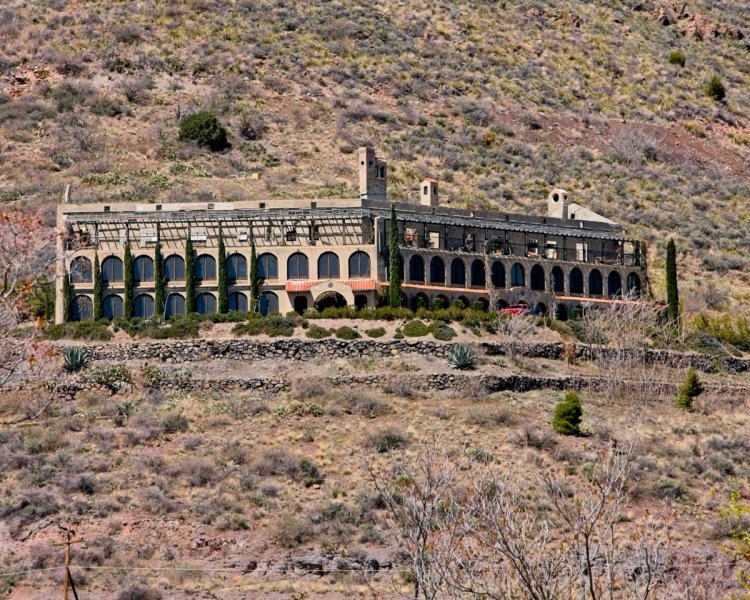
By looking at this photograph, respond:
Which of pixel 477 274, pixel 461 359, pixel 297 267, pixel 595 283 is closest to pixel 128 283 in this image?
pixel 297 267

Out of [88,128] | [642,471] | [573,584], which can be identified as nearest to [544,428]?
[642,471]

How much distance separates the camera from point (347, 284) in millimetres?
78625

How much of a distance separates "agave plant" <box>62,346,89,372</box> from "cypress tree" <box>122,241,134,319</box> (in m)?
7.98

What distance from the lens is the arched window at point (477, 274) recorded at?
84438mm

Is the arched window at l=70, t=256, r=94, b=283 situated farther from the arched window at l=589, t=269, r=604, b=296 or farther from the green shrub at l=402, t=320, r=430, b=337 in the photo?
the arched window at l=589, t=269, r=604, b=296

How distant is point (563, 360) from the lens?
244 feet

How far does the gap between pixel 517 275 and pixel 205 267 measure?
1884cm

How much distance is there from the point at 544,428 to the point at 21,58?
76.3 meters

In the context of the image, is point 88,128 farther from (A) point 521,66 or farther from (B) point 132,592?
(B) point 132,592

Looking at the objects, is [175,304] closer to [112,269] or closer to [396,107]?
[112,269]

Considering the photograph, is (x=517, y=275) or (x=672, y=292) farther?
(x=517, y=275)

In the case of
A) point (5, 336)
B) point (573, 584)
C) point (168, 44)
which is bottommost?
point (573, 584)

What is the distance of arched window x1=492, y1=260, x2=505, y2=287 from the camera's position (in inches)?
3354

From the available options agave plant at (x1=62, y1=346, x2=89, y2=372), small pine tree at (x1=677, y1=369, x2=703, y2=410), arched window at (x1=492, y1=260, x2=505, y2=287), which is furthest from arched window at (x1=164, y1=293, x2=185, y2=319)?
small pine tree at (x1=677, y1=369, x2=703, y2=410)
